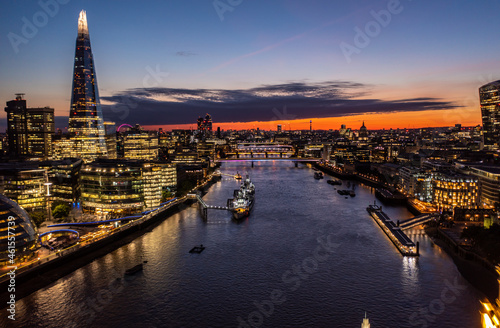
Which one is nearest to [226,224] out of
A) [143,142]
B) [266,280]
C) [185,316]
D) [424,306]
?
[266,280]

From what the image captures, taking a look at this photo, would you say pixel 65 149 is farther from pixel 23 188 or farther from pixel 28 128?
pixel 23 188

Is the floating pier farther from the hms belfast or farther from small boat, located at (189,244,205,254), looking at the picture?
small boat, located at (189,244,205,254)

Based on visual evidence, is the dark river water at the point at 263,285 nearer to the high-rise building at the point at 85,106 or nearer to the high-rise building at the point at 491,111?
the high-rise building at the point at 491,111

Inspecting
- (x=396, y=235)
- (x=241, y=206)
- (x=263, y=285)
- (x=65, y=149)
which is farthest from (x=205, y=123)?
(x=263, y=285)

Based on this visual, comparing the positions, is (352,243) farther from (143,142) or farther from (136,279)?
(143,142)

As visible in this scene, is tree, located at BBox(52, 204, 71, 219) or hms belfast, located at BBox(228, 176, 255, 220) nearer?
tree, located at BBox(52, 204, 71, 219)

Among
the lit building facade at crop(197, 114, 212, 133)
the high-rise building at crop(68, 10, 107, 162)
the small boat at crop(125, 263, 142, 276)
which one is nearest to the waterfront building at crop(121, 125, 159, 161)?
the high-rise building at crop(68, 10, 107, 162)

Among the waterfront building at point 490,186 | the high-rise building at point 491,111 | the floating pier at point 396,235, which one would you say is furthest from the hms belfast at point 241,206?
the high-rise building at point 491,111
